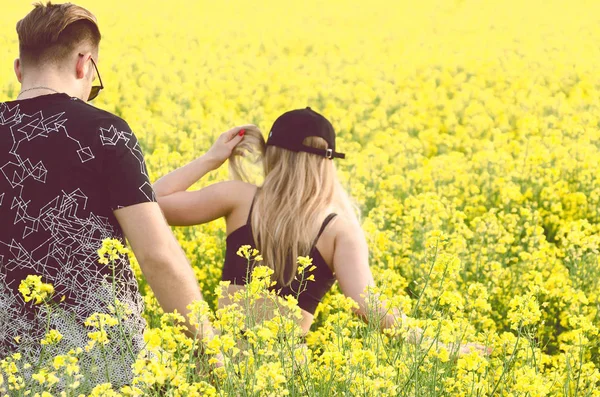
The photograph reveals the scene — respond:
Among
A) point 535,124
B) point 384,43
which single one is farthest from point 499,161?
point 384,43

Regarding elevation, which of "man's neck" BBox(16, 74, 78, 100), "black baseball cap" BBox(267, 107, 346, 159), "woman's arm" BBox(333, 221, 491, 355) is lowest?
"woman's arm" BBox(333, 221, 491, 355)

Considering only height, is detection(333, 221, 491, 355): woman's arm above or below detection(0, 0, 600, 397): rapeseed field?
above

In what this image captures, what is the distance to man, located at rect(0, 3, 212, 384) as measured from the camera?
7.75 feet

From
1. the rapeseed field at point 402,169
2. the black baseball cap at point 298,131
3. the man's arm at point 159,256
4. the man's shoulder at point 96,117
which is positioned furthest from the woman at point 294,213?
the man's shoulder at point 96,117

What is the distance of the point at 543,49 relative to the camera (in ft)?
58.3

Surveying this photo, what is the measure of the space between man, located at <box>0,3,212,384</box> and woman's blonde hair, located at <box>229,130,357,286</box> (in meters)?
0.86

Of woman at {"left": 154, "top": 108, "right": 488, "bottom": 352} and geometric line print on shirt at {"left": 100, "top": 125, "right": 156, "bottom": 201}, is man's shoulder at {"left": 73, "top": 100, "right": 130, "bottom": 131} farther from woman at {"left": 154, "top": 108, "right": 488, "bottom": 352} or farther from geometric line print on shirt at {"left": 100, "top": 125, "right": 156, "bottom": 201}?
woman at {"left": 154, "top": 108, "right": 488, "bottom": 352}

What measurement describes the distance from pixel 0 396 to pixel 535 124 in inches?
362

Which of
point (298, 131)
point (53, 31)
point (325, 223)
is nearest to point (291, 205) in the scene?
point (325, 223)

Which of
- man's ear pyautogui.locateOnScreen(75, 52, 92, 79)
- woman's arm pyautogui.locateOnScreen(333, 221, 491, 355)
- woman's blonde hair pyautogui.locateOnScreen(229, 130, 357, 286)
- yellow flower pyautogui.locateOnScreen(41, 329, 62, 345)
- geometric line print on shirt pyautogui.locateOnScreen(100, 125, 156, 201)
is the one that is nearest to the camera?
yellow flower pyautogui.locateOnScreen(41, 329, 62, 345)

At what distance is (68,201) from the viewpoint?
93.7 inches

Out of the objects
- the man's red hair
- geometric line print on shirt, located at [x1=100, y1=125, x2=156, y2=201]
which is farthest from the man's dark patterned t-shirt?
the man's red hair

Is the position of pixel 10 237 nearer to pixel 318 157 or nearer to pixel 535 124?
pixel 318 157

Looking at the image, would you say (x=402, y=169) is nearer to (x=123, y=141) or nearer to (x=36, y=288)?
(x=123, y=141)
